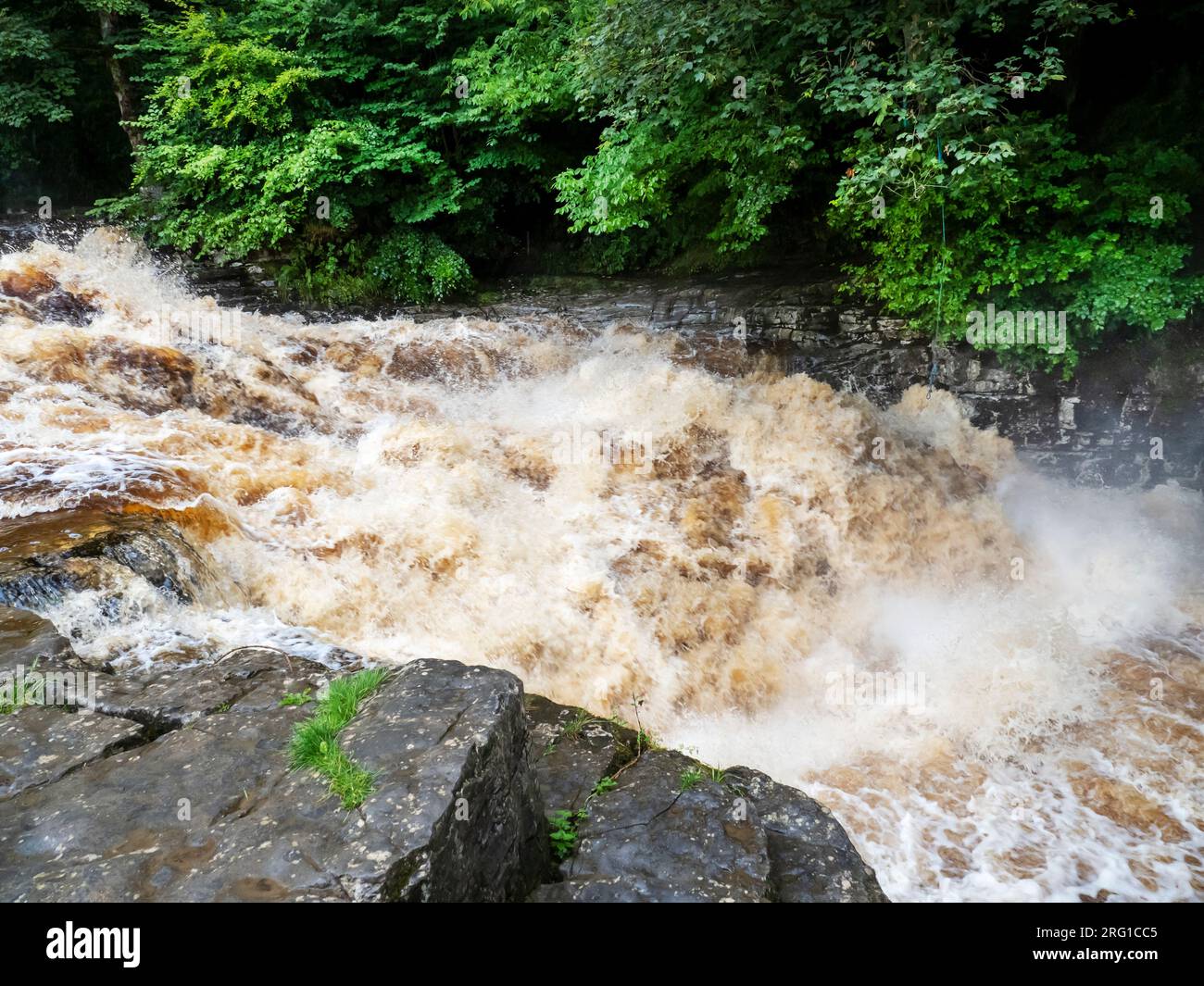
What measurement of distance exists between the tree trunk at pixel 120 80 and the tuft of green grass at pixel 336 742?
1172cm

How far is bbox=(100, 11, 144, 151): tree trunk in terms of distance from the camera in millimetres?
11305

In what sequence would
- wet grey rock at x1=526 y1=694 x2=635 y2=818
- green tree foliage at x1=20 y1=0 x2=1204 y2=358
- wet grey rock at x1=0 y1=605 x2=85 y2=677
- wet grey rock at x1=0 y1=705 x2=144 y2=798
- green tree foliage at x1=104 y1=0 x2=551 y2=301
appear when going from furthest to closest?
green tree foliage at x1=104 y1=0 x2=551 y2=301, green tree foliage at x1=20 y1=0 x2=1204 y2=358, wet grey rock at x1=0 y1=605 x2=85 y2=677, wet grey rock at x1=526 y1=694 x2=635 y2=818, wet grey rock at x1=0 y1=705 x2=144 y2=798

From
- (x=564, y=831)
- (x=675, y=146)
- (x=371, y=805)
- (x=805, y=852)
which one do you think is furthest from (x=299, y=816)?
(x=675, y=146)

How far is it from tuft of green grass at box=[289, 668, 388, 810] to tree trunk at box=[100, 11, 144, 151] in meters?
11.7

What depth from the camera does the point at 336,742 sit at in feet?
8.46

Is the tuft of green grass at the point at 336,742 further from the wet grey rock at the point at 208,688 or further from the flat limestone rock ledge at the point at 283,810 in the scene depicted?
the wet grey rock at the point at 208,688

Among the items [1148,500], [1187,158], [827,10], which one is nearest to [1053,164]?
[1187,158]

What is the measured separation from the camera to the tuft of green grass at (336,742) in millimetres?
2291

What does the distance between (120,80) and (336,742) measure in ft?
44.6

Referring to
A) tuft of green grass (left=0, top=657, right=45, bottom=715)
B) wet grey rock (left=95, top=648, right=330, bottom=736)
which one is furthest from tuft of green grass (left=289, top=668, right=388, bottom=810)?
tuft of green grass (left=0, top=657, right=45, bottom=715)

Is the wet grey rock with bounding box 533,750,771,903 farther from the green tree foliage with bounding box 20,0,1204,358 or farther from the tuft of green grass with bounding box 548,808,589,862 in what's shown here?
the green tree foliage with bounding box 20,0,1204,358

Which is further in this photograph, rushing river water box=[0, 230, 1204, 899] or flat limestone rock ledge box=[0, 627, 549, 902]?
rushing river water box=[0, 230, 1204, 899]

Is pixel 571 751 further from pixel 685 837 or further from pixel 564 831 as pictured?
pixel 685 837

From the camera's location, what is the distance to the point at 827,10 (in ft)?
22.8
